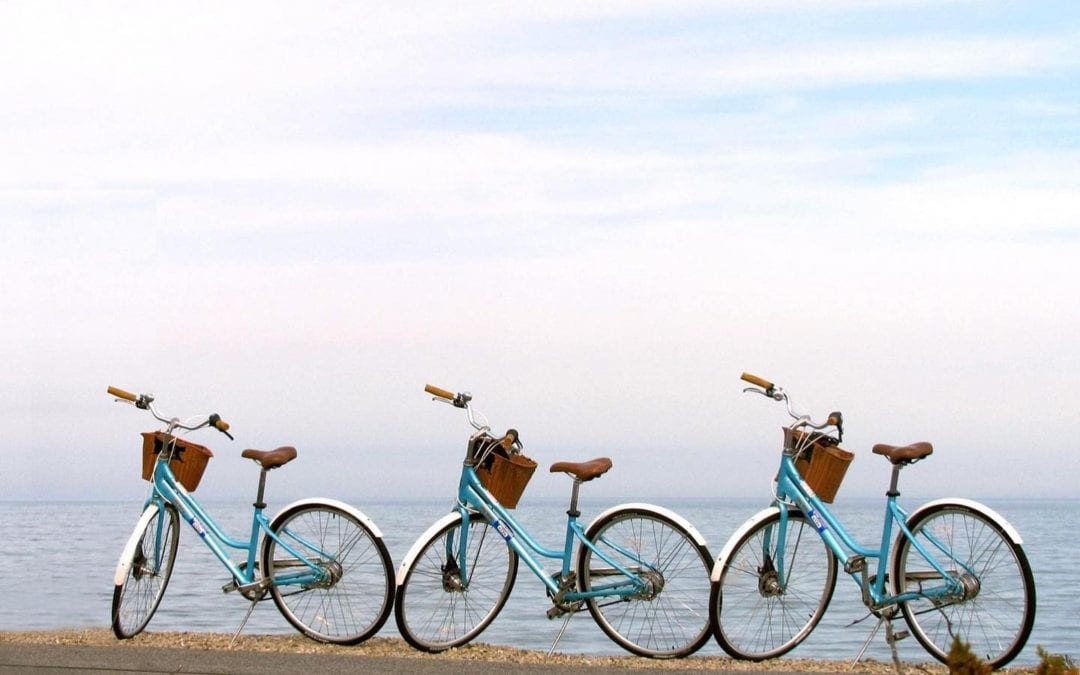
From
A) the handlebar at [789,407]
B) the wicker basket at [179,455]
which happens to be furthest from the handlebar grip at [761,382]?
the wicker basket at [179,455]

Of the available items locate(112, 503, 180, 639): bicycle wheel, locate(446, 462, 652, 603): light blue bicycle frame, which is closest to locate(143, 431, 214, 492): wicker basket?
locate(112, 503, 180, 639): bicycle wheel

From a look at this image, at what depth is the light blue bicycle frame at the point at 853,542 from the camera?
5871 mm

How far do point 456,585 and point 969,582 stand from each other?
2.34 m

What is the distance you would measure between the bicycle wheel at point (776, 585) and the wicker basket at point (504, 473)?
109 centimetres

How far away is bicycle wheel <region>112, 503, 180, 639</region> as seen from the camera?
6.50m

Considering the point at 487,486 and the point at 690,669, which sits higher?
the point at 487,486

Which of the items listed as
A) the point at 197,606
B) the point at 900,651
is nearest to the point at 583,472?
the point at 900,651

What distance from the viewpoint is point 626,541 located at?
6.17m

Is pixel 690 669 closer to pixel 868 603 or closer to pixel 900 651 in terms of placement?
pixel 868 603

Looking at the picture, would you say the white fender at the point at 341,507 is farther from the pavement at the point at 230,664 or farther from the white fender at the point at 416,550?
the pavement at the point at 230,664

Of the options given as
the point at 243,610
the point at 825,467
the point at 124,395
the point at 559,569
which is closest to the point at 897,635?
the point at 825,467

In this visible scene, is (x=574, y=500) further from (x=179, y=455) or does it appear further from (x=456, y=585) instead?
(x=179, y=455)

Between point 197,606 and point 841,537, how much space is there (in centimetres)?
633

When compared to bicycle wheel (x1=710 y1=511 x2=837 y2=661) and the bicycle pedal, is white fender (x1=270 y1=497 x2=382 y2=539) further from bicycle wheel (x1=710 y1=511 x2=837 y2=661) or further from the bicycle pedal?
the bicycle pedal
